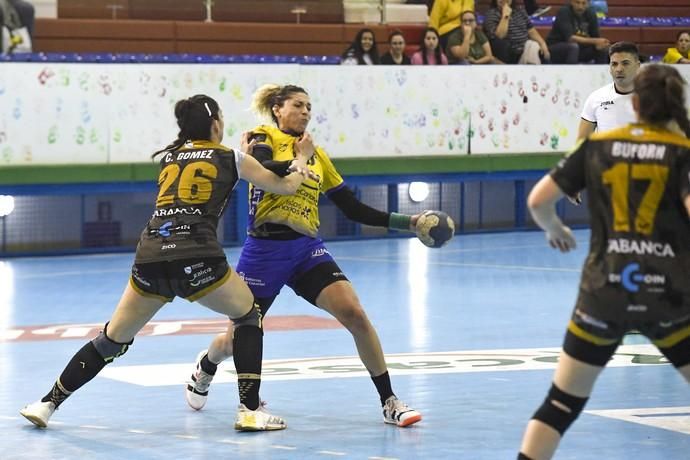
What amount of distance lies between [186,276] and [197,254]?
0.13 meters

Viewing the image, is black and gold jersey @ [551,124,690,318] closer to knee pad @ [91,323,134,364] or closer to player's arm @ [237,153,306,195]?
player's arm @ [237,153,306,195]

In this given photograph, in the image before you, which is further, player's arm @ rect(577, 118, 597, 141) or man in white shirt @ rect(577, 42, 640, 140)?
player's arm @ rect(577, 118, 597, 141)

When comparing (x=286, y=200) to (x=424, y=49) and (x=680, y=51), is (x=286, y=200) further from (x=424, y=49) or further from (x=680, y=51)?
(x=680, y=51)

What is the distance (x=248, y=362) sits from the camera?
764cm

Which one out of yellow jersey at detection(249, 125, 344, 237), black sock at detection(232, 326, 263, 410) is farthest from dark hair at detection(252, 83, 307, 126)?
black sock at detection(232, 326, 263, 410)

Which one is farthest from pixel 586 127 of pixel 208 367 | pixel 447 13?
pixel 447 13

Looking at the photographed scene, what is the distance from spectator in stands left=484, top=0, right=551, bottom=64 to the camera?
66.5 feet

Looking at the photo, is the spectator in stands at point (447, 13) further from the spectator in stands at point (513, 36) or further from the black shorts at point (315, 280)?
the black shorts at point (315, 280)

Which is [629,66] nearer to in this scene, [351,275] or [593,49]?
[351,275]

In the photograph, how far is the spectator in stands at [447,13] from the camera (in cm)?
2016

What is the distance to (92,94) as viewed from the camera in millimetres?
17047

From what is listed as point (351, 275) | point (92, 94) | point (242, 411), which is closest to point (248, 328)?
point (242, 411)

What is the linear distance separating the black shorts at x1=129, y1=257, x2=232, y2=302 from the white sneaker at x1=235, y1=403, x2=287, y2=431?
0.69 metres

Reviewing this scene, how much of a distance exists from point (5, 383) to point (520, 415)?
136 inches
